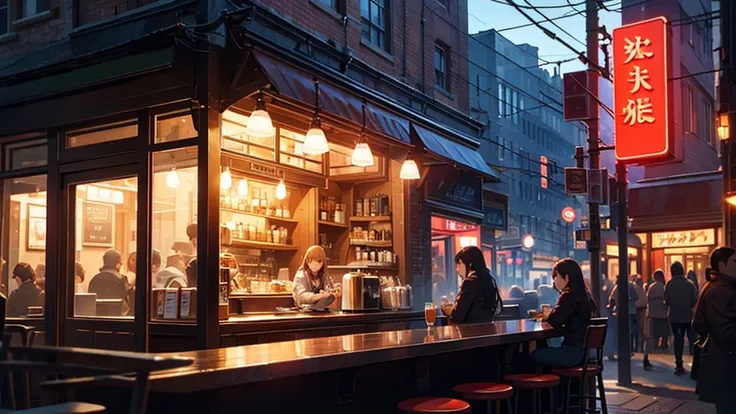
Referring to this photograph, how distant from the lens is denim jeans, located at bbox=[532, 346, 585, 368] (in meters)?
7.67

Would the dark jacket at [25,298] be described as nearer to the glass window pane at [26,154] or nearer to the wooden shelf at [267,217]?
the glass window pane at [26,154]

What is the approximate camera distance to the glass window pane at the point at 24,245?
10.3 m

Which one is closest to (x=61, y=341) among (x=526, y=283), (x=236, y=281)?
(x=236, y=281)

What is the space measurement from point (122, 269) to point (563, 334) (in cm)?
537

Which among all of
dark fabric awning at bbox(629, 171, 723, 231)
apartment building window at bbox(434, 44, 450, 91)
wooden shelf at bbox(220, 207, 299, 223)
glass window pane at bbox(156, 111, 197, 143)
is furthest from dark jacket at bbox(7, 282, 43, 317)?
dark fabric awning at bbox(629, 171, 723, 231)

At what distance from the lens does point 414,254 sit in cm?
1366

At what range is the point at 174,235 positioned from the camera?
29.7ft

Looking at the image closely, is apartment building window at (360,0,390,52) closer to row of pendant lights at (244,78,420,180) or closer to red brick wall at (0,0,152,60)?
row of pendant lights at (244,78,420,180)

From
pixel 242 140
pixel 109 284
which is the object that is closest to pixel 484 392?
pixel 109 284

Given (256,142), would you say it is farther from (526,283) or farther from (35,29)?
(526,283)

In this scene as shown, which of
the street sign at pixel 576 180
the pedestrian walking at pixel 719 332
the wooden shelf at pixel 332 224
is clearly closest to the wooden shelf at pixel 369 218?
the wooden shelf at pixel 332 224

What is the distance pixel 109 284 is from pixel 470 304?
178 inches

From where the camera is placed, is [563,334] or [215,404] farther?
[563,334]

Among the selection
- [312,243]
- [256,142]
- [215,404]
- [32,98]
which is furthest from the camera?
[312,243]
